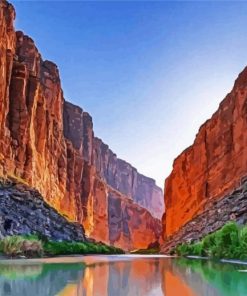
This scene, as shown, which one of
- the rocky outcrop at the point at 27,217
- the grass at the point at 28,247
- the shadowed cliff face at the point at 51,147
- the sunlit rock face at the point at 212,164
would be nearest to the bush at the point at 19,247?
the grass at the point at 28,247

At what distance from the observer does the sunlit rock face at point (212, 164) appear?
80750mm

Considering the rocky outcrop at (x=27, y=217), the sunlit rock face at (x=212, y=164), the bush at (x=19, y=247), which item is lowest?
the bush at (x=19, y=247)

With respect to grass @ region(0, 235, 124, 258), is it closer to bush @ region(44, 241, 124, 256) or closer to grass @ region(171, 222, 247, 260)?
bush @ region(44, 241, 124, 256)

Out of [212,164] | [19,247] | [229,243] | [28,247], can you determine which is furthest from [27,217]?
[212,164]

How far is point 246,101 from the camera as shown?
79812 millimetres

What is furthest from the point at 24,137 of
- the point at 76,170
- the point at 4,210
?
the point at 76,170

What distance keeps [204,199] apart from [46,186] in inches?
1253

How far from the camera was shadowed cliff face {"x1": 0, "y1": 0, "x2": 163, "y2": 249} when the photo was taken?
77062 mm

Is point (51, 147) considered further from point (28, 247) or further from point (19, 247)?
point (19, 247)

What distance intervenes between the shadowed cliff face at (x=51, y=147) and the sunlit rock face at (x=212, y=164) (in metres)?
26.1

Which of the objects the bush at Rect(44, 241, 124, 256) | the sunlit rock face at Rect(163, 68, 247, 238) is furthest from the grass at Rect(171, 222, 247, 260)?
the sunlit rock face at Rect(163, 68, 247, 238)

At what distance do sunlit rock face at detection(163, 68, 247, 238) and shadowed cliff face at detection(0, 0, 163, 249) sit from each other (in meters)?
26.1

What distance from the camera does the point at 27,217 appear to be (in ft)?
167

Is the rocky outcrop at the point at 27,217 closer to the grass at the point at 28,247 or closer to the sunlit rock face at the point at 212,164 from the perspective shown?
the grass at the point at 28,247
